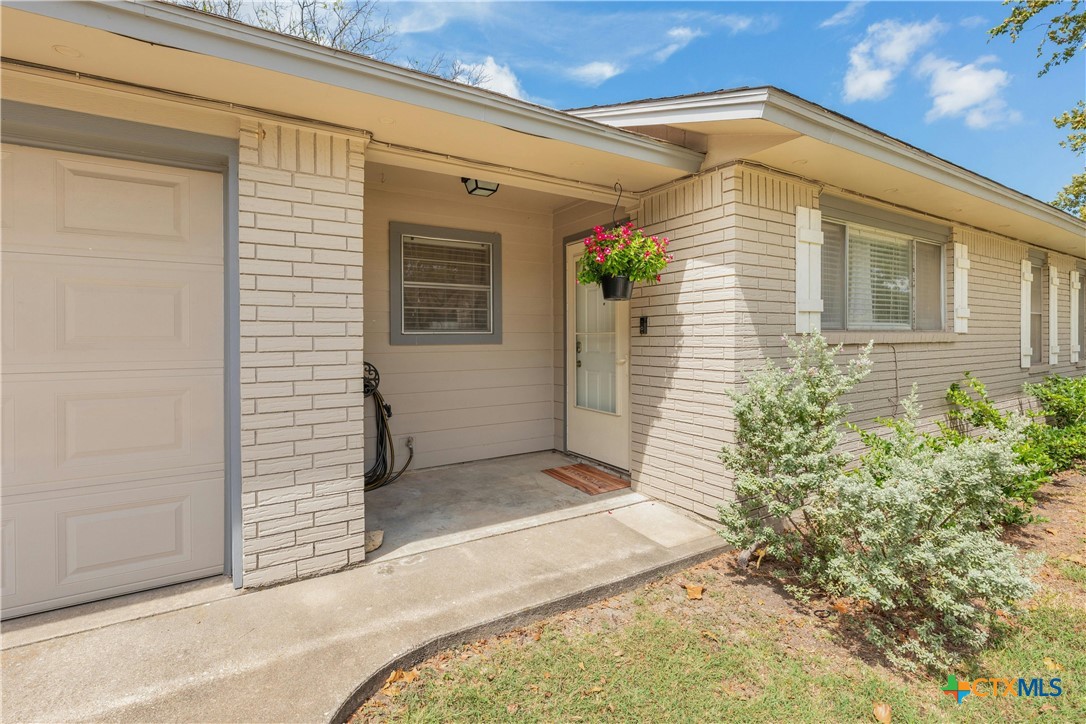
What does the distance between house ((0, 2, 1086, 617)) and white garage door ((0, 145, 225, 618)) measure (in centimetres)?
1

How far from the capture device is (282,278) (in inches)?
99.8

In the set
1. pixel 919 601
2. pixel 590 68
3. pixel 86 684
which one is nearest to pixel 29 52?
pixel 86 684

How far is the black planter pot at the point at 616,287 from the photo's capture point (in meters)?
3.48

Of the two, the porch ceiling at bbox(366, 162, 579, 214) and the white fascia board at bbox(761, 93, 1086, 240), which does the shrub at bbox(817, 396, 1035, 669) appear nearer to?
the white fascia board at bbox(761, 93, 1086, 240)

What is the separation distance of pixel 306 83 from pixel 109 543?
7.91ft

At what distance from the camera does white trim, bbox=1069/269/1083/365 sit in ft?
23.5

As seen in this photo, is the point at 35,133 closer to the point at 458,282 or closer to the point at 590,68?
the point at 458,282

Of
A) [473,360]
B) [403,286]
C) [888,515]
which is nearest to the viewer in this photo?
[888,515]

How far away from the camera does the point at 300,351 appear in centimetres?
258

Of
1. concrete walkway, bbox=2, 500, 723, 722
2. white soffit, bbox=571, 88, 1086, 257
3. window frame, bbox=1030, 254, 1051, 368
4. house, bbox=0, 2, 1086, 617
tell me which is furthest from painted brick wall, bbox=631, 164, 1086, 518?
window frame, bbox=1030, 254, 1051, 368

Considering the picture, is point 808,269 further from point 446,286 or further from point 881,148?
point 446,286

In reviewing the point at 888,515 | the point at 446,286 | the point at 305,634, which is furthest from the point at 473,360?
the point at 888,515

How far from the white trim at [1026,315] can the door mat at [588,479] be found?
19.1ft

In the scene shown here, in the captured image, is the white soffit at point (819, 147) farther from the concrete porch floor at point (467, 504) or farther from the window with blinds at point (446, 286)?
the concrete porch floor at point (467, 504)
